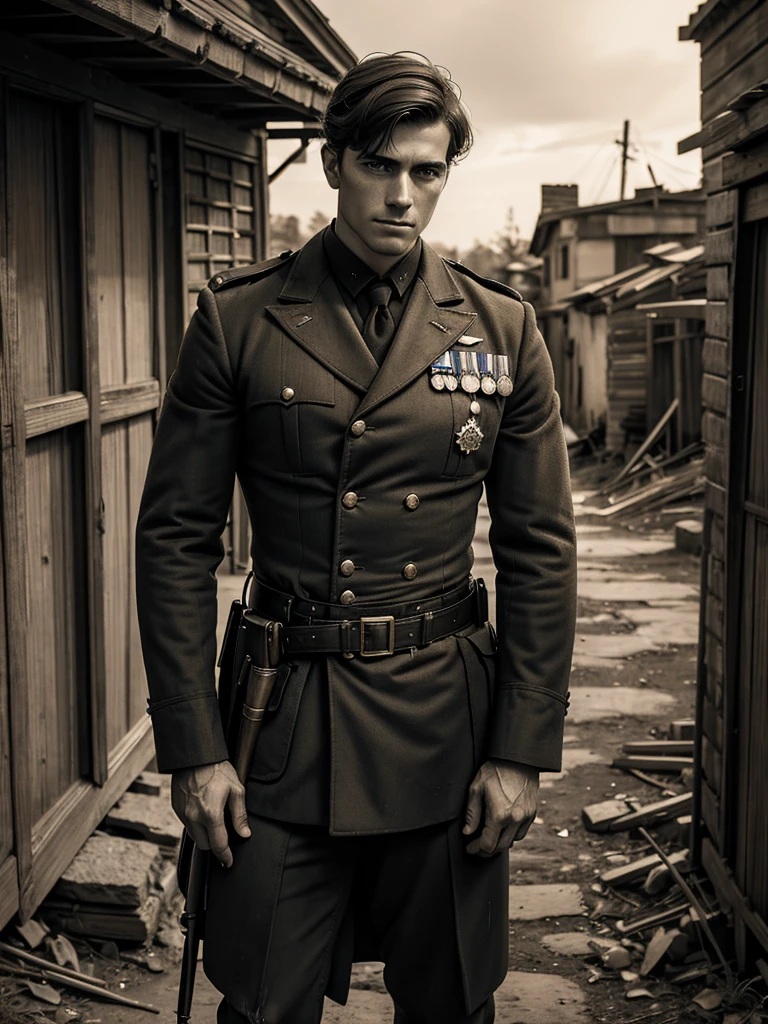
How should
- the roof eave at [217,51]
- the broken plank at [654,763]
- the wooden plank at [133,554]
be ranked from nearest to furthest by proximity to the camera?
1. the roof eave at [217,51]
2. the wooden plank at [133,554]
3. the broken plank at [654,763]

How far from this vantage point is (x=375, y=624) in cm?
240

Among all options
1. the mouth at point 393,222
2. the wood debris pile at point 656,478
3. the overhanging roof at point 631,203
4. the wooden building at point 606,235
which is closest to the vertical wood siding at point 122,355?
the mouth at point 393,222

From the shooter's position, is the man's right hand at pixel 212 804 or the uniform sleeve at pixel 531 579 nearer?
the man's right hand at pixel 212 804

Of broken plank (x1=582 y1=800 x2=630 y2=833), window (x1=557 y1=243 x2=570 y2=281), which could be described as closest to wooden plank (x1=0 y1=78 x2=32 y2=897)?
broken plank (x1=582 y1=800 x2=630 y2=833)

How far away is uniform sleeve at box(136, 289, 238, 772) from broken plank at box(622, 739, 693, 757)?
4099 millimetres

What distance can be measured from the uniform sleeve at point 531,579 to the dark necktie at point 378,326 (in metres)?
0.28

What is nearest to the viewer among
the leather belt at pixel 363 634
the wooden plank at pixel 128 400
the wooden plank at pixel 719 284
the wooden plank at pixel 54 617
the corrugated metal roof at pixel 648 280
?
the leather belt at pixel 363 634

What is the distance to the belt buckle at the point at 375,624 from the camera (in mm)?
2393

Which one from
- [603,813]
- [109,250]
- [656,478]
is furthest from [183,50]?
[656,478]

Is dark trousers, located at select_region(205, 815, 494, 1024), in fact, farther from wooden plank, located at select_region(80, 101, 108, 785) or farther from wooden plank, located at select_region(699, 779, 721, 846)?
wooden plank, located at select_region(80, 101, 108, 785)

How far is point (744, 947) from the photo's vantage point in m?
3.80

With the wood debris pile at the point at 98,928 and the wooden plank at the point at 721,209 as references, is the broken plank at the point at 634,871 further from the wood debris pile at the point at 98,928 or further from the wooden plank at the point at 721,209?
the wooden plank at the point at 721,209

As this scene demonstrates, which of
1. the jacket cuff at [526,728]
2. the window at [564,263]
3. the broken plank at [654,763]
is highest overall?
the window at [564,263]

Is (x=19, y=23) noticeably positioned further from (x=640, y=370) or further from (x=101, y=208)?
(x=640, y=370)
